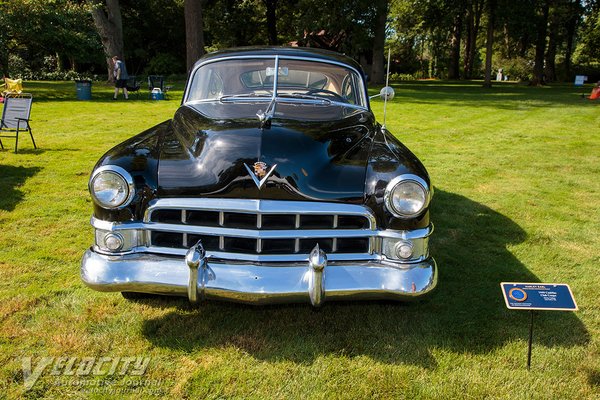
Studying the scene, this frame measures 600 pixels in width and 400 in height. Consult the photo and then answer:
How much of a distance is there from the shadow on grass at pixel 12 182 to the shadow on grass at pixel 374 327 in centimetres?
308

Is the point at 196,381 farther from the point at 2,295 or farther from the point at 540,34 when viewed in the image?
the point at 540,34

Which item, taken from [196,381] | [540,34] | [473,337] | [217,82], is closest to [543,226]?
[473,337]

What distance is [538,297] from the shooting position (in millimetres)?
2754

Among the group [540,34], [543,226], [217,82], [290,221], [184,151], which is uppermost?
[540,34]

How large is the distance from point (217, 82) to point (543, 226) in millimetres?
3797

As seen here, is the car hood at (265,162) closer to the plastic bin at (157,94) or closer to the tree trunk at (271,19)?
the plastic bin at (157,94)

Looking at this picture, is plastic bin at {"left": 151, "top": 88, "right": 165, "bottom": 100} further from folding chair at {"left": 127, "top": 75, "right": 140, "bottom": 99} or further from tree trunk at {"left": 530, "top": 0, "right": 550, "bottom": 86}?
tree trunk at {"left": 530, "top": 0, "right": 550, "bottom": 86}

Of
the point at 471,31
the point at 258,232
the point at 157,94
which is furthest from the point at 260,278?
the point at 471,31

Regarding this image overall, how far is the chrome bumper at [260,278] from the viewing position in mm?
2697

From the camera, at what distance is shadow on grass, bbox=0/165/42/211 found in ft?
17.8

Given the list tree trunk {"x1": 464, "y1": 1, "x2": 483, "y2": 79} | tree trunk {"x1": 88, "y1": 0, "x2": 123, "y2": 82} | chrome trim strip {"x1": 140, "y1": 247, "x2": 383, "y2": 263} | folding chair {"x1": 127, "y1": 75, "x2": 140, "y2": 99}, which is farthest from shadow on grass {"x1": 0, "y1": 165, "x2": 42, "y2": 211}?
tree trunk {"x1": 464, "y1": 1, "x2": 483, "y2": 79}

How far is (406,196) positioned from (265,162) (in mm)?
898

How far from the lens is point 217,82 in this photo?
4375 millimetres

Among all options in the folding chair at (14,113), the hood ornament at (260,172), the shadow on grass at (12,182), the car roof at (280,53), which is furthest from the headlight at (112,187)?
the folding chair at (14,113)
